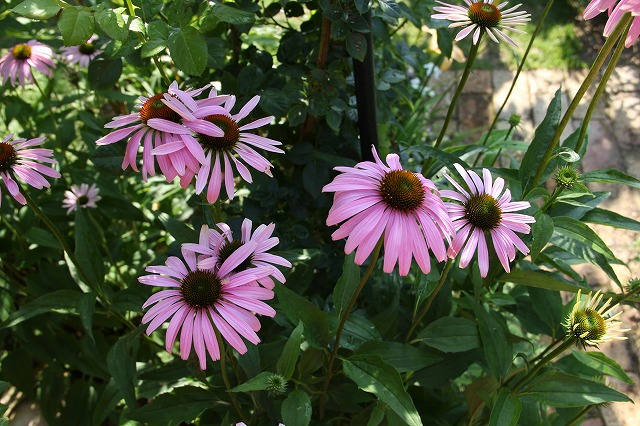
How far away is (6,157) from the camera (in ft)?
3.23

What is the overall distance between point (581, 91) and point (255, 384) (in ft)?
2.18

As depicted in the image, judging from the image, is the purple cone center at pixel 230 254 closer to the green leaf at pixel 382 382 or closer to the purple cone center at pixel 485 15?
the green leaf at pixel 382 382

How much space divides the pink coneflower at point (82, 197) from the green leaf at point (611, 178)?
45.1 inches

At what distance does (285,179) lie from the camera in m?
1.47

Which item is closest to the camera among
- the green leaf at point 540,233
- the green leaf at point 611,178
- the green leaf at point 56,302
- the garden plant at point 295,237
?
the garden plant at point 295,237

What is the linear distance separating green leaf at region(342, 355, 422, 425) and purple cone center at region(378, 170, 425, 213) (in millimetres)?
276

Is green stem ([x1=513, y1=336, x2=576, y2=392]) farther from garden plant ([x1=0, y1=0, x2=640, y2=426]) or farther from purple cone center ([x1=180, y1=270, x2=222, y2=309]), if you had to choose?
purple cone center ([x1=180, y1=270, x2=222, y2=309])

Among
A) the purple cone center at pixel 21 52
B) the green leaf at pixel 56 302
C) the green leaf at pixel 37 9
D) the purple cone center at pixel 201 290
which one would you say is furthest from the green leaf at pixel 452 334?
the purple cone center at pixel 21 52

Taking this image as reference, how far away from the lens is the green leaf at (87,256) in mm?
1182

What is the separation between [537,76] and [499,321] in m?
1.96

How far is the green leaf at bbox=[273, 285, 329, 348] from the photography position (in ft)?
3.27

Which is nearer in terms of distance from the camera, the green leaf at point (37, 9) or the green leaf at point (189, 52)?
the green leaf at point (37, 9)

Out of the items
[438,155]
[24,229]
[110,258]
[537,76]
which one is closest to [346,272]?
[438,155]

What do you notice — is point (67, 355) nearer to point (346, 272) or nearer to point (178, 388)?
point (178, 388)
